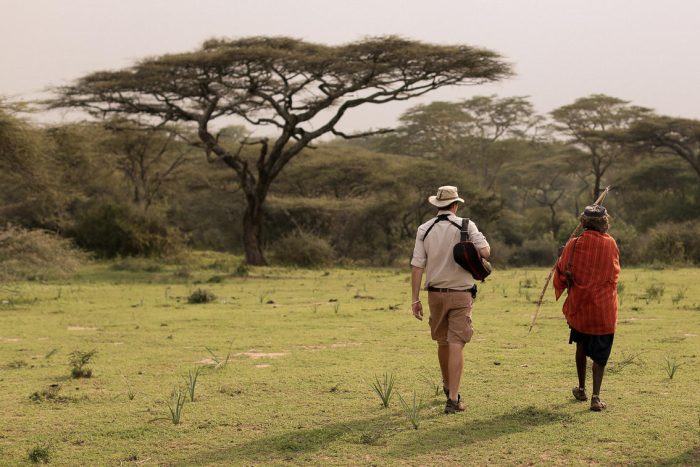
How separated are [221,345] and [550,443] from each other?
5.37 meters

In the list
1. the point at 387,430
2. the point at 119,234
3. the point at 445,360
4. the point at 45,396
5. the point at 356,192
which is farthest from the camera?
the point at 356,192

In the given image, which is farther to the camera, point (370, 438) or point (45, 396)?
point (45, 396)

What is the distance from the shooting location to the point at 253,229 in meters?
26.3

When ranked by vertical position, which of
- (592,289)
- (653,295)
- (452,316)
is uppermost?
(592,289)

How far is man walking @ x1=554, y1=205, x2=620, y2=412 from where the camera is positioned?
249 inches

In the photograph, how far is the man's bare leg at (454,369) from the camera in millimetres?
6207

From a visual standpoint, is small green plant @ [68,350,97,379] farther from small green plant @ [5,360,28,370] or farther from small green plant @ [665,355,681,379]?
small green plant @ [665,355,681,379]

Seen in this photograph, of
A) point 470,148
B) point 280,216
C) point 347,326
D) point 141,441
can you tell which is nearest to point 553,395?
point 141,441

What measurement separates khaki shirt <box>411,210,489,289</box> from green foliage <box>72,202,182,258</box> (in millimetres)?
22865

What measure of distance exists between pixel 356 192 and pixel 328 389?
29436mm

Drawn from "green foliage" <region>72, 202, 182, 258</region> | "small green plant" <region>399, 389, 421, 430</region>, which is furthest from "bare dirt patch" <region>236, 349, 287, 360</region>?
"green foliage" <region>72, 202, 182, 258</region>

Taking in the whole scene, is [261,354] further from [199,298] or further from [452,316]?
[199,298]

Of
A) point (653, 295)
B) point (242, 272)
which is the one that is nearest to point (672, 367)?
point (653, 295)

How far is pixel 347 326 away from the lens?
38.4 ft
